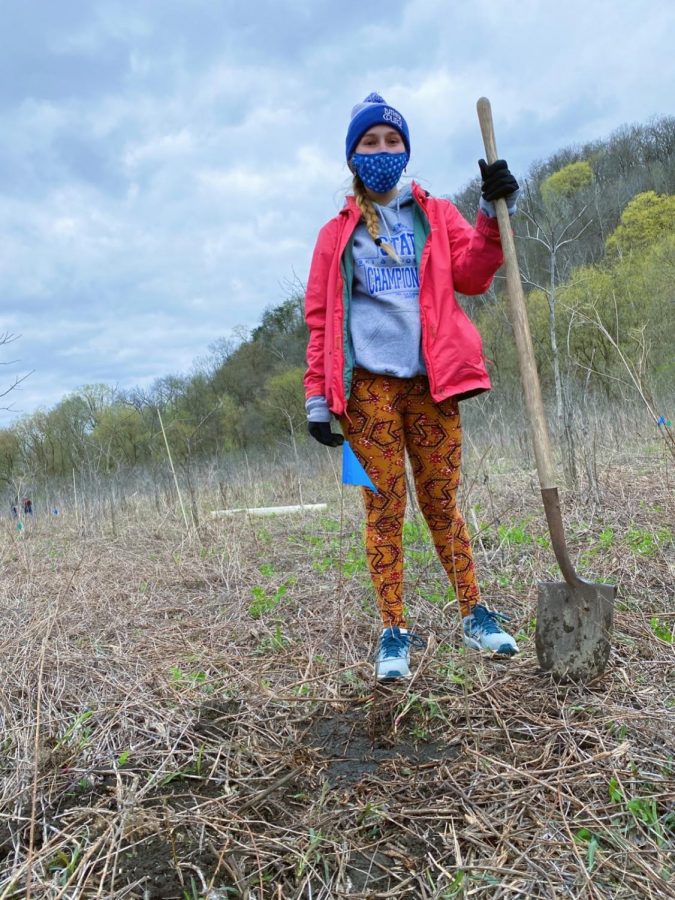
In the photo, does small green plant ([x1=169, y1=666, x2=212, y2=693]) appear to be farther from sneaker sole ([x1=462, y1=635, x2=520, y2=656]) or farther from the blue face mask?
the blue face mask

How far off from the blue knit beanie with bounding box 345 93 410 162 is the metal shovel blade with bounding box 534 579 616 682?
1.60 metres

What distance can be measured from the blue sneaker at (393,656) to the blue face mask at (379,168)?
5.09ft

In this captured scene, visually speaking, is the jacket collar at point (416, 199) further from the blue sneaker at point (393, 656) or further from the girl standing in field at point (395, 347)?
the blue sneaker at point (393, 656)

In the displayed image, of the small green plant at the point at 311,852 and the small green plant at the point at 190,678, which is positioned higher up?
the small green plant at the point at 190,678

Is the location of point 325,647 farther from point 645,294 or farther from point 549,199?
point 645,294

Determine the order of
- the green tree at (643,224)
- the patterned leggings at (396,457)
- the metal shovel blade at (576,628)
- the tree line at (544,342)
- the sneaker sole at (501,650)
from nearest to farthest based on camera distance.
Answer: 1. the metal shovel blade at (576,628)
2. the sneaker sole at (501,650)
3. the patterned leggings at (396,457)
4. the tree line at (544,342)
5. the green tree at (643,224)

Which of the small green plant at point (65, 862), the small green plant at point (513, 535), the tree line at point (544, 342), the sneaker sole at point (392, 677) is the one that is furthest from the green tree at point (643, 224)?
the small green plant at point (65, 862)

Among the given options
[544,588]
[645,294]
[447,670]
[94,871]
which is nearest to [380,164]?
[544,588]

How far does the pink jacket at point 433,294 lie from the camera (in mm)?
1984

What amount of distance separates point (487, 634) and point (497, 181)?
1452 mm

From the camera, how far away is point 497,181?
72.9 inches

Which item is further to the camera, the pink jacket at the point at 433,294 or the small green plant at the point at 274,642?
the small green plant at the point at 274,642

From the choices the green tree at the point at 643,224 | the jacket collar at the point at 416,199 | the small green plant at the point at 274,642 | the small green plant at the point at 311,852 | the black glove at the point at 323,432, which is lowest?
the small green plant at the point at 311,852

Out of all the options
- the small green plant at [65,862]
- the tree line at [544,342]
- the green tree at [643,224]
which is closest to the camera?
the small green plant at [65,862]
